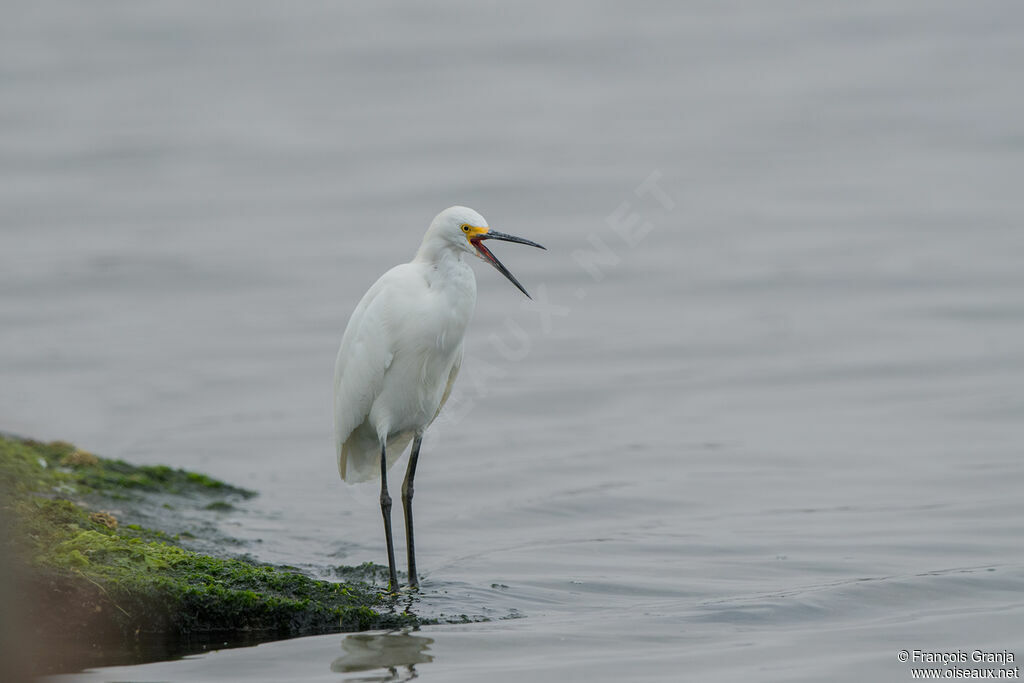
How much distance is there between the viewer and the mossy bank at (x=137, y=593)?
18.5 feet

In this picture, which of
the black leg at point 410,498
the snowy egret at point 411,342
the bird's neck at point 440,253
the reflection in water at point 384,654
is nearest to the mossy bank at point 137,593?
the reflection in water at point 384,654

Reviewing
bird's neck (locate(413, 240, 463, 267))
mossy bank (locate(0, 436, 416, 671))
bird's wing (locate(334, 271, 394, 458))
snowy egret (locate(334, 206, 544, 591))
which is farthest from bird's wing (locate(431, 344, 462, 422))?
mossy bank (locate(0, 436, 416, 671))

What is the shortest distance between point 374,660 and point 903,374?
8.87 metres

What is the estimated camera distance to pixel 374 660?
6.04 meters

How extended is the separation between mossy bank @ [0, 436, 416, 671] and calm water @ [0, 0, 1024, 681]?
0.26m

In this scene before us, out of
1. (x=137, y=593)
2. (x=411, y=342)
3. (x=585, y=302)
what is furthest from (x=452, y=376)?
(x=585, y=302)

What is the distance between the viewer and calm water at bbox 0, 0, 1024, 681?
7676 mm

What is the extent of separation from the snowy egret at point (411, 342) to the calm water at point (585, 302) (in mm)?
973

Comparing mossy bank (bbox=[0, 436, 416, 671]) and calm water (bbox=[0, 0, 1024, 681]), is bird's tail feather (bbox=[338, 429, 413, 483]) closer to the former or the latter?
calm water (bbox=[0, 0, 1024, 681])

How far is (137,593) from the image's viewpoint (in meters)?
5.97

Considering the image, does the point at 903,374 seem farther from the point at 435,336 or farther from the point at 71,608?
the point at 71,608

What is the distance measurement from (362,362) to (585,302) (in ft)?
31.9

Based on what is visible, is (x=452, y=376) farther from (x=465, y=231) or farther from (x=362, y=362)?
(x=465, y=231)

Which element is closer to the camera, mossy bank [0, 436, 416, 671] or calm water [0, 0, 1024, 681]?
mossy bank [0, 436, 416, 671]
